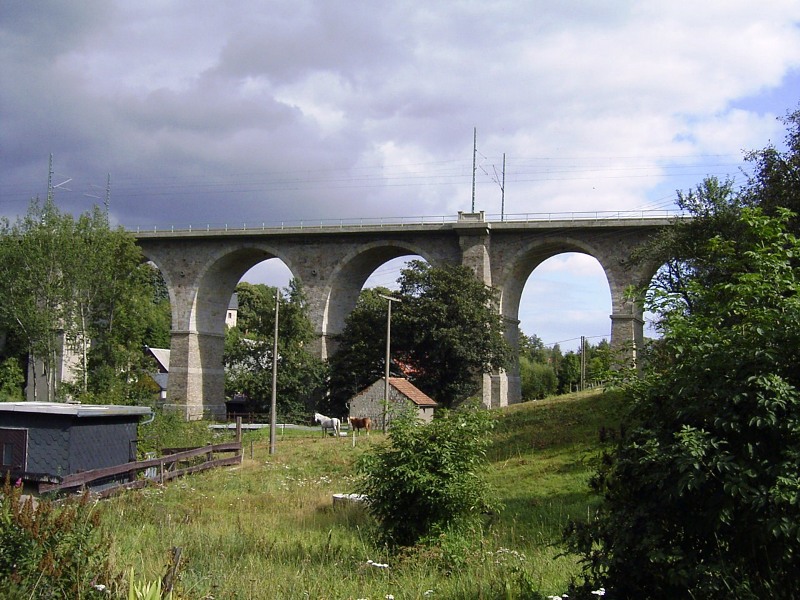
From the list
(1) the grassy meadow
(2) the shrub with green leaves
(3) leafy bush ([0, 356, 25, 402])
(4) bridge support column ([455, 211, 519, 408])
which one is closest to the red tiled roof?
(4) bridge support column ([455, 211, 519, 408])

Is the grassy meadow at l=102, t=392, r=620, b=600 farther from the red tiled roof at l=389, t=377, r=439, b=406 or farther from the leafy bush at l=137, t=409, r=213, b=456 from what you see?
the red tiled roof at l=389, t=377, r=439, b=406

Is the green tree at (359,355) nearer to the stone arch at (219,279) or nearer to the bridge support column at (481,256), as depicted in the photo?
the bridge support column at (481,256)

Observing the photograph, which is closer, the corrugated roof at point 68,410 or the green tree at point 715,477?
A: the green tree at point 715,477

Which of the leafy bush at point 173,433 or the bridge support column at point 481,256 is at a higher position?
the bridge support column at point 481,256

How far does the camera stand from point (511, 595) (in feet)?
15.1

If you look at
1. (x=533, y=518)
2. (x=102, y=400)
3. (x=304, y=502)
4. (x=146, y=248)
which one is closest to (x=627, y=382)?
(x=533, y=518)

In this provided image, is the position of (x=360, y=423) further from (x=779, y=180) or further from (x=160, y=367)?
(x=160, y=367)

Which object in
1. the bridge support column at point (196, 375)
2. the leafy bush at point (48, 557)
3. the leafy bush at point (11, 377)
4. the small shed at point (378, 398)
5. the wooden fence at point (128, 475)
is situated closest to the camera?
the leafy bush at point (48, 557)

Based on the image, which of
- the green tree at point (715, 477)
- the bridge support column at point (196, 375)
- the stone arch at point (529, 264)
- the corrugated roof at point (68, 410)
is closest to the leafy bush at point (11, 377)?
the bridge support column at point (196, 375)

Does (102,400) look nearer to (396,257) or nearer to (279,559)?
(396,257)

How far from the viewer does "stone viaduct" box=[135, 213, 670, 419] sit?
34.3 metres

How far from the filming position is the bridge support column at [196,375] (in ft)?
131

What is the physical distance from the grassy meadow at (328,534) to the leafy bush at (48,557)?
39cm

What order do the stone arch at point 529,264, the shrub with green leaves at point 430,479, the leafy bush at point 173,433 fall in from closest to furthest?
the shrub with green leaves at point 430,479, the leafy bush at point 173,433, the stone arch at point 529,264
